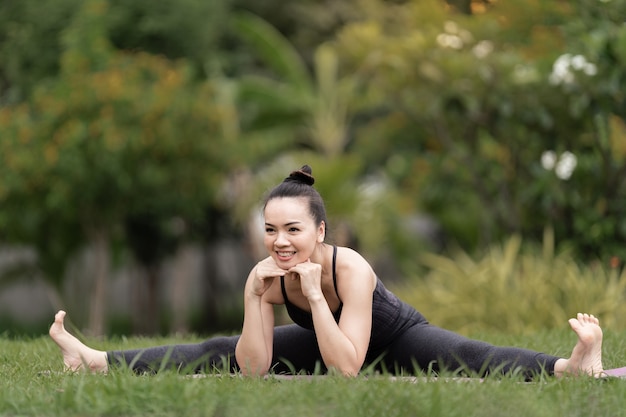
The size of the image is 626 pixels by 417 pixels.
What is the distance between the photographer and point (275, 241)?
4.29 metres

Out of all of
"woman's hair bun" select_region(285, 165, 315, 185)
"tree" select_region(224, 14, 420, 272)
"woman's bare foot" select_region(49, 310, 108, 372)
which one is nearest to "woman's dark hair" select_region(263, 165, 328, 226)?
"woman's hair bun" select_region(285, 165, 315, 185)

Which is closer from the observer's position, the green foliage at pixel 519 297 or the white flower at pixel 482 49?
the green foliage at pixel 519 297

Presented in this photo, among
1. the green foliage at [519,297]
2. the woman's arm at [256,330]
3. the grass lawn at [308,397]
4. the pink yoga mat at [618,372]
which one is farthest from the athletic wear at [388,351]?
the green foliage at [519,297]

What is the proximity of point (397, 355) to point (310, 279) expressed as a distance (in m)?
0.79

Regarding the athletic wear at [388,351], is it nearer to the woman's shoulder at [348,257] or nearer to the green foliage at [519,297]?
the woman's shoulder at [348,257]

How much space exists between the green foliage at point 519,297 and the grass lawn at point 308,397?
14.8 ft

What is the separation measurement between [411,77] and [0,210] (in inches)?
223

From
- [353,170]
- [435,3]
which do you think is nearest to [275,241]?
[435,3]

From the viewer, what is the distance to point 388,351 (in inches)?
186

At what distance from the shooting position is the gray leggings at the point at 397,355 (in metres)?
4.34

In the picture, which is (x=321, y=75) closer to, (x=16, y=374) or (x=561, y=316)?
(x=561, y=316)

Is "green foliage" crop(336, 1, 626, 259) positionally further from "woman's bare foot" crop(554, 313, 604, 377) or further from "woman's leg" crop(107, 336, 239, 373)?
"woman's leg" crop(107, 336, 239, 373)

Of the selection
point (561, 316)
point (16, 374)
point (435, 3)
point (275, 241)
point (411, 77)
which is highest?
point (435, 3)

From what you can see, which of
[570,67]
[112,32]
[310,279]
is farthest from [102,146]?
[310,279]
